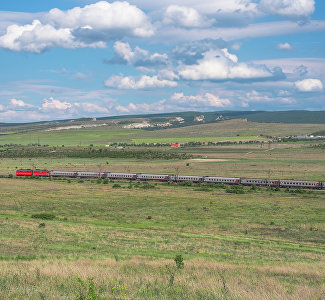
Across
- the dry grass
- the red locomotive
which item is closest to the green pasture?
the dry grass

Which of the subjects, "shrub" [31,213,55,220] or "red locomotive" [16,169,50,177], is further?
"red locomotive" [16,169,50,177]

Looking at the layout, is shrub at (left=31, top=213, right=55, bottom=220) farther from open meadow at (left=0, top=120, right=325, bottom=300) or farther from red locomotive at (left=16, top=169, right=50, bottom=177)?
red locomotive at (left=16, top=169, right=50, bottom=177)

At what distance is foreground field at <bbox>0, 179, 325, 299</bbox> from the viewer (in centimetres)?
1245

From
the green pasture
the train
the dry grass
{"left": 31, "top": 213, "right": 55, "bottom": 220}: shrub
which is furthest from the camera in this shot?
the train

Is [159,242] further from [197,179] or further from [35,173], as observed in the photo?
[35,173]

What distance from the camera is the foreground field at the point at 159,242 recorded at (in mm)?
12445

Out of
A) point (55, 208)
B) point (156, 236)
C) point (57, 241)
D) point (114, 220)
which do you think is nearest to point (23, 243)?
point (57, 241)

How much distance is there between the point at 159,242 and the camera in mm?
30578

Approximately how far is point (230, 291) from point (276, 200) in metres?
57.3

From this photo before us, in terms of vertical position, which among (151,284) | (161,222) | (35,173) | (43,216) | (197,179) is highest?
(151,284)

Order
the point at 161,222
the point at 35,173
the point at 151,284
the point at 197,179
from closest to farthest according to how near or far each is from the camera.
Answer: the point at 151,284, the point at 161,222, the point at 197,179, the point at 35,173

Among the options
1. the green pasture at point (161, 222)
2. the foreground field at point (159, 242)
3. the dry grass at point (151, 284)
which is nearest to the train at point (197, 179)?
the foreground field at point (159, 242)

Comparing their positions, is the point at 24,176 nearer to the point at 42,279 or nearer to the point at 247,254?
the point at 247,254

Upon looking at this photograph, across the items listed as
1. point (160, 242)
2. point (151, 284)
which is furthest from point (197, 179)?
point (151, 284)
